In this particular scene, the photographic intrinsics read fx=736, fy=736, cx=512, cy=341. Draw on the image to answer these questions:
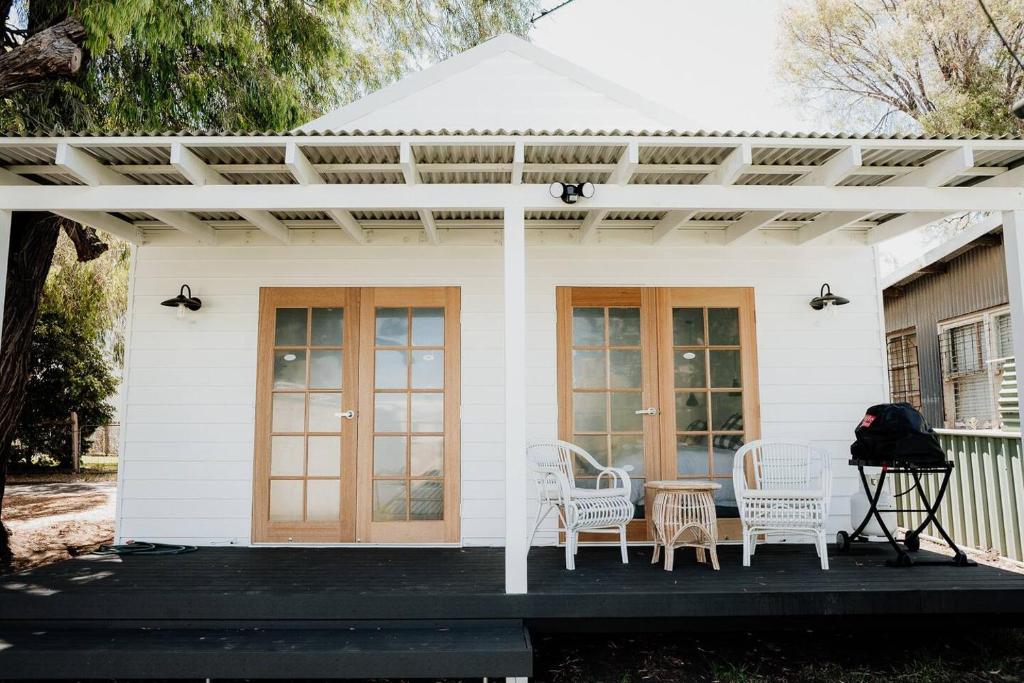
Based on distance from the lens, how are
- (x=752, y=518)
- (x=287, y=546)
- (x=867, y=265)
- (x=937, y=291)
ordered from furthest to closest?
(x=937, y=291), (x=867, y=265), (x=287, y=546), (x=752, y=518)

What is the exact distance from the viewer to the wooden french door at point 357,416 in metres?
5.33

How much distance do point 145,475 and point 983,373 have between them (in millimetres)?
8065

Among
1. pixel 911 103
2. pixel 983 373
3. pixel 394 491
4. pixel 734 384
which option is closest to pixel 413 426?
pixel 394 491

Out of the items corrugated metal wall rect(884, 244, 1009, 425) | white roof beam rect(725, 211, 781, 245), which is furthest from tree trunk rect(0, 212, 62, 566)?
corrugated metal wall rect(884, 244, 1009, 425)

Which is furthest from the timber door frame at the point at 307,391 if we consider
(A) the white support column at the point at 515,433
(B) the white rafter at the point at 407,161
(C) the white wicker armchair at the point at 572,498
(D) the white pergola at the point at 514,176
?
(A) the white support column at the point at 515,433

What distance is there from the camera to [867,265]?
18.6 ft

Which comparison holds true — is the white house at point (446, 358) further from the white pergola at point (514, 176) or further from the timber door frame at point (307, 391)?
the white pergola at point (514, 176)

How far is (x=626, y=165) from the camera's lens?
394 cm

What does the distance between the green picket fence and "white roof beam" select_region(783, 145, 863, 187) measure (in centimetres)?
276

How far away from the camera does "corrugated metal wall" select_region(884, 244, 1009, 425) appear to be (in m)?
7.45

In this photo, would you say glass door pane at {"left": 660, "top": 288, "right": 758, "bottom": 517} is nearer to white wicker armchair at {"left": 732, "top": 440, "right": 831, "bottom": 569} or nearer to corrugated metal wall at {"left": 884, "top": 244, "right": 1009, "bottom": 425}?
white wicker armchair at {"left": 732, "top": 440, "right": 831, "bottom": 569}

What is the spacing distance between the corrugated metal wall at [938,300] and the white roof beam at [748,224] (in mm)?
3562

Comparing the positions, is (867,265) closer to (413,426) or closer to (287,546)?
(413,426)

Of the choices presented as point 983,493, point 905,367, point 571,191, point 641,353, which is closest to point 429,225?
point 571,191
